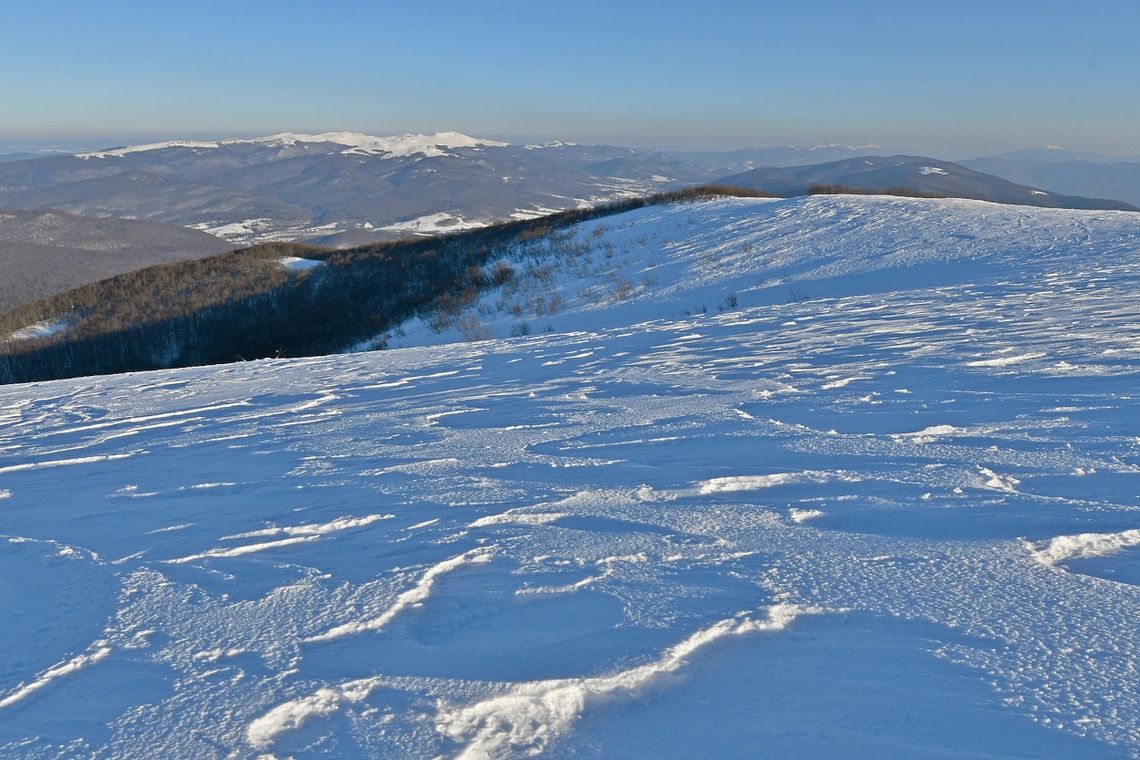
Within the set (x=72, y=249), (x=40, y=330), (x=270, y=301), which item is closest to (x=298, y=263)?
(x=270, y=301)

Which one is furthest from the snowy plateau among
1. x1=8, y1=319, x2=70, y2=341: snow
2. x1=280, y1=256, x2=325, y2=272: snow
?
x1=8, y1=319, x2=70, y2=341: snow

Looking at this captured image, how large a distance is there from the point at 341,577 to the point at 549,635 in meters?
1.14

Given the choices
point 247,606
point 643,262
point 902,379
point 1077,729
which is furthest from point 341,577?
point 643,262

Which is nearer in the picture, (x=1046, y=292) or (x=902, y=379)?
(x=902, y=379)

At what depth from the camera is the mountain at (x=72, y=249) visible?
135 metres

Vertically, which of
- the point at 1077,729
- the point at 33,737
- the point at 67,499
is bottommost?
the point at 67,499

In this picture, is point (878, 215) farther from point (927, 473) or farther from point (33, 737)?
point (33, 737)

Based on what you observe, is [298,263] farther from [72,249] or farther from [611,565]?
[72,249]

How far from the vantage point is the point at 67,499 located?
5234 mm

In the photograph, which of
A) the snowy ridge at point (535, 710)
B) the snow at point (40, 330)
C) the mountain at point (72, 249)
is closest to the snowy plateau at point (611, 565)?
the snowy ridge at point (535, 710)

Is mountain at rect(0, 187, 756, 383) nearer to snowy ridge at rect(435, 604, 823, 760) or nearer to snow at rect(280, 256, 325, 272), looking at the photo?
snow at rect(280, 256, 325, 272)

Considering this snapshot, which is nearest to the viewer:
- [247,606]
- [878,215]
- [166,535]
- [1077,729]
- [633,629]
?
[1077,729]

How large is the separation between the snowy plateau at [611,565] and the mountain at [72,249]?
14078 cm

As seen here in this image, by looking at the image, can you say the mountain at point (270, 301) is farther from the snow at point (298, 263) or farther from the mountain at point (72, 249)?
the mountain at point (72, 249)
